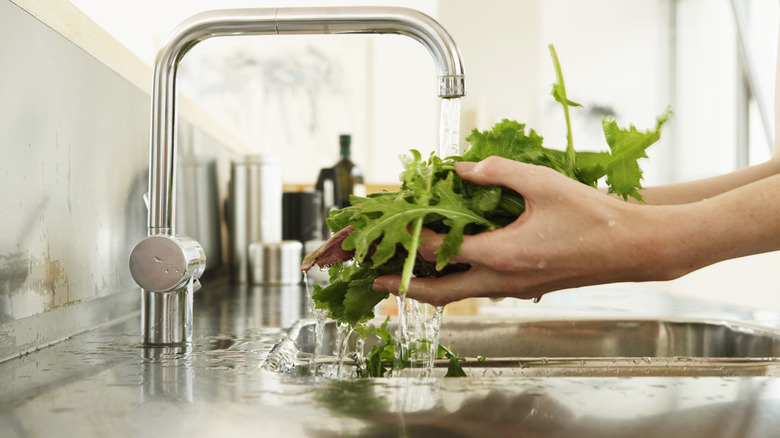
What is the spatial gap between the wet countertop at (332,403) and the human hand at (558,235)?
0.08 meters

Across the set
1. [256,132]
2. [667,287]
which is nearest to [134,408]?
[667,287]

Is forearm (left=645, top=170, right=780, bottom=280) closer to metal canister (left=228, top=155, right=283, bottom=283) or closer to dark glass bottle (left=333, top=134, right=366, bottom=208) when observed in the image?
metal canister (left=228, top=155, right=283, bottom=283)

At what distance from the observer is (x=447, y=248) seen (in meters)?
0.49

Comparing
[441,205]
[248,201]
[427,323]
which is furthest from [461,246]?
[248,201]

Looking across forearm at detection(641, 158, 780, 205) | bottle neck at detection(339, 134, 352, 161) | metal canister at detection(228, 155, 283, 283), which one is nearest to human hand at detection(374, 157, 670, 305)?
forearm at detection(641, 158, 780, 205)

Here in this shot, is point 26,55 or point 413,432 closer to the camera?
point 413,432

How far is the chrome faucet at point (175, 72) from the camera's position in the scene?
660mm

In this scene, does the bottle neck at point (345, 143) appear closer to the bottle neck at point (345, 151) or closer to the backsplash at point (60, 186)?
the bottle neck at point (345, 151)

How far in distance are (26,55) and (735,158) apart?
476 cm

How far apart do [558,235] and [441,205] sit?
9 centimetres

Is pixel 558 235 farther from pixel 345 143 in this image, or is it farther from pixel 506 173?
pixel 345 143

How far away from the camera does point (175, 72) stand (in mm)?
705

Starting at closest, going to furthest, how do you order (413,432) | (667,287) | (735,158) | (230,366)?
(413,432), (230,366), (667,287), (735,158)

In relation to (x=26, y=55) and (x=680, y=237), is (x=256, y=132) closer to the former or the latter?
(x=26, y=55)
